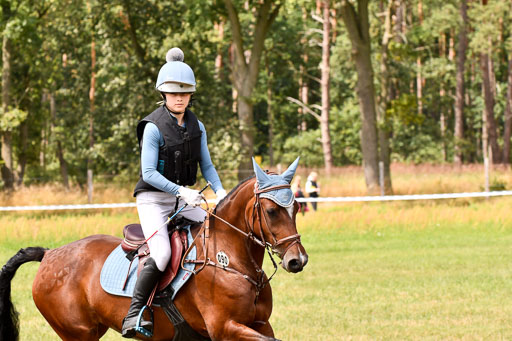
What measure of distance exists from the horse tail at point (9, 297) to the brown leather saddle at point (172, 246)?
992 mm

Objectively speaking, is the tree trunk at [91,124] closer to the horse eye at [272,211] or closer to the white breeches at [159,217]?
the white breeches at [159,217]

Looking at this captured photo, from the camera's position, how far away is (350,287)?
13398mm

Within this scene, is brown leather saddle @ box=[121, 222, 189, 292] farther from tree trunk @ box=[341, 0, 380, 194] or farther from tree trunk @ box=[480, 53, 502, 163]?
tree trunk @ box=[480, 53, 502, 163]

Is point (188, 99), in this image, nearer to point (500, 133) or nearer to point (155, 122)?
point (155, 122)

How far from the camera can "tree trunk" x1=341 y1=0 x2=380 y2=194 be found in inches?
1109

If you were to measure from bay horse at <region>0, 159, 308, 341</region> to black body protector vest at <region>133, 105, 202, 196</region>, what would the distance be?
395mm

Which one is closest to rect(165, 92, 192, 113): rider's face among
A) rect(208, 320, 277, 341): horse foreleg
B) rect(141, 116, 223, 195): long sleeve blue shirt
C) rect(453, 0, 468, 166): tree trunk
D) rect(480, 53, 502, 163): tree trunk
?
rect(141, 116, 223, 195): long sleeve blue shirt

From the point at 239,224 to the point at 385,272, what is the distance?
9.22 metres

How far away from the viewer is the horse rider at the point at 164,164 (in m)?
6.23

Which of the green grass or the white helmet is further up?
the white helmet

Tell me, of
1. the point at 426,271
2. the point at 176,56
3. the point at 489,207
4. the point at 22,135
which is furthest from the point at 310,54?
the point at 176,56

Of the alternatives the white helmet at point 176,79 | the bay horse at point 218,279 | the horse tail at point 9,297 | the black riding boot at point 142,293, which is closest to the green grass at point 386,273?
the horse tail at point 9,297

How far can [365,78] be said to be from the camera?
28484 millimetres

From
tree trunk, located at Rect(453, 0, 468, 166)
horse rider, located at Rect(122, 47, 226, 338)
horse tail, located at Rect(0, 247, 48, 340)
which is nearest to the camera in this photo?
horse rider, located at Rect(122, 47, 226, 338)
